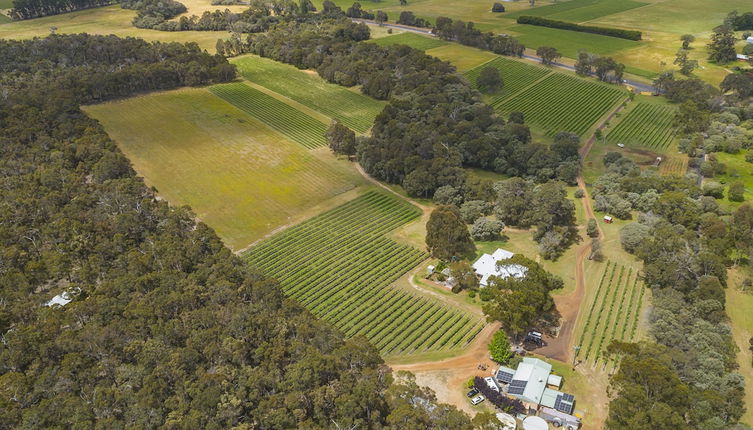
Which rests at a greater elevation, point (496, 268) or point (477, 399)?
point (496, 268)

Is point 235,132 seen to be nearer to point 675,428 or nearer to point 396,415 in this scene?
point 396,415

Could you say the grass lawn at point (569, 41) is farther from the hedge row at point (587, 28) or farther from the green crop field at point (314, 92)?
the green crop field at point (314, 92)

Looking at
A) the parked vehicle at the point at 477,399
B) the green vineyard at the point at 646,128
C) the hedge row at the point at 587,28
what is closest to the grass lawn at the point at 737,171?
the green vineyard at the point at 646,128

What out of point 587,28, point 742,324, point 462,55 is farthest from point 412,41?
point 742,324

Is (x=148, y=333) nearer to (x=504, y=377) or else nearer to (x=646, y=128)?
(x=504, y=377)

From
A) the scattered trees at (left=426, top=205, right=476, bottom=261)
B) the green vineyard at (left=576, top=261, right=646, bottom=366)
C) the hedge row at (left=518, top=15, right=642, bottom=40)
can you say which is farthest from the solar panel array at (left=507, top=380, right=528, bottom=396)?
the hedge row at (left=518, top=15, right=642, bottom=40)

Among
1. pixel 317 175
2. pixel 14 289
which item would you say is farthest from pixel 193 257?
pixel 317 175

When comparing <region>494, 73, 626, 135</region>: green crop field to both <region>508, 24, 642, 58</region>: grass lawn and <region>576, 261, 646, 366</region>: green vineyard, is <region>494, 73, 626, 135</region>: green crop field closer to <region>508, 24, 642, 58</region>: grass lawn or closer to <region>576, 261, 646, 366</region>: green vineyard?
<region>508, 24, 642, 58</region>: grass lawn
